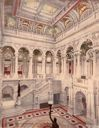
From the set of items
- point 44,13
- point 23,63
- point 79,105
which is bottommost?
point 79,105

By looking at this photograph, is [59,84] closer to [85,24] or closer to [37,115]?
[37,115]

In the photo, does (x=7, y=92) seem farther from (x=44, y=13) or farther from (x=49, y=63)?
(x=44, y=13)

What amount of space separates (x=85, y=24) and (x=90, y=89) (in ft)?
22.5

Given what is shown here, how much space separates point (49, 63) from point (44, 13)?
847 cm

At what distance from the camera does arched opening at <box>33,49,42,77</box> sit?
19.3 metres

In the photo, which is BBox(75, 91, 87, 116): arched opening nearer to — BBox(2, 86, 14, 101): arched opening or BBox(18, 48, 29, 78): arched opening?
BBox(18, 48, 29, 78): arched opening

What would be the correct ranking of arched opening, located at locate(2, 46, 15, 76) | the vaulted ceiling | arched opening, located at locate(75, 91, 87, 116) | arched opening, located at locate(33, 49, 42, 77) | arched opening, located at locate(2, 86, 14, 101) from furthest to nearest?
arched opening, located at locate(33, 49, 42, 77) < arched opening, located at locate(2, 46, 15, 76) < arched opening, located at locate(2, 86, 14, 101) < arched opening, located at locate(75, 91, 87, 116) < the vaulted ceiling

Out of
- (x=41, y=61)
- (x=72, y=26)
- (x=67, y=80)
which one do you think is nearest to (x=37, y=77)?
(x=41, y=61)

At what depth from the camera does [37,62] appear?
19469 millimetres

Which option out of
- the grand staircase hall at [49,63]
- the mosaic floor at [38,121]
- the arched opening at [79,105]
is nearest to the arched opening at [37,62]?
the grand staircase hall at [49,63]

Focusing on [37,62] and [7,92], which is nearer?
[7,92]

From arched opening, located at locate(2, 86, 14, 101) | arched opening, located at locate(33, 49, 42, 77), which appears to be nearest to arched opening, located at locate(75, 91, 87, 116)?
arched opening, located at locate(33, 49, 42, 77)

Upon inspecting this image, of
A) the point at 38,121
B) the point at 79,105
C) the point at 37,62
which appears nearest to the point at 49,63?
the point at 37,62

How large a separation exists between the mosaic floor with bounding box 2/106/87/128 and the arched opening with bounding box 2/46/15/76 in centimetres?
724
